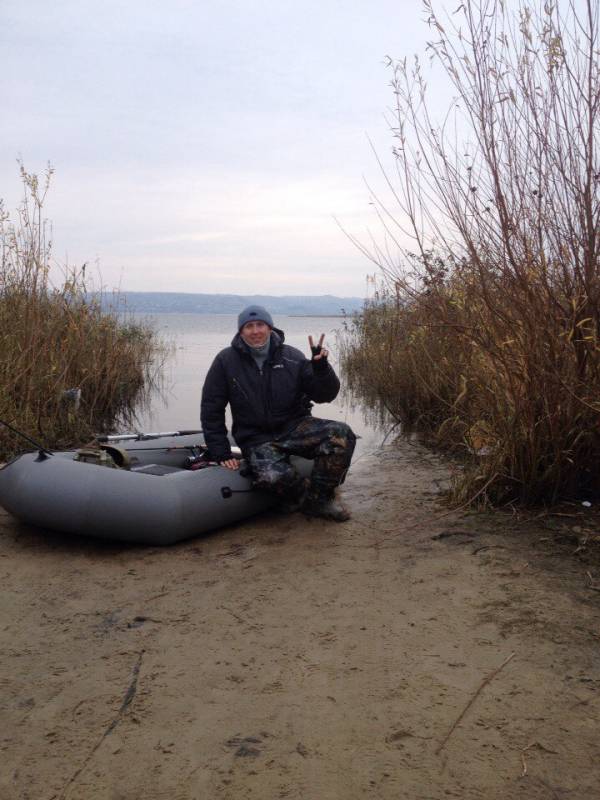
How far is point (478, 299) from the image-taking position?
14.2ft

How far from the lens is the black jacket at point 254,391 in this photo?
464 cm

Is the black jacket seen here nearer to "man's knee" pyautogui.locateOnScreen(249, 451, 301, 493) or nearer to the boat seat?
"man's knee" pyautogui.locateOnScreen(249, 451, 301, 493)

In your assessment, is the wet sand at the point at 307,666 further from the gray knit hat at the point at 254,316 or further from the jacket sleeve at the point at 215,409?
the gray knit hat at the point at 254,316

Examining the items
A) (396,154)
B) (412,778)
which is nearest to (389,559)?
(412,778)

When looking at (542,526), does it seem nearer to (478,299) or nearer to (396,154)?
(478,299)

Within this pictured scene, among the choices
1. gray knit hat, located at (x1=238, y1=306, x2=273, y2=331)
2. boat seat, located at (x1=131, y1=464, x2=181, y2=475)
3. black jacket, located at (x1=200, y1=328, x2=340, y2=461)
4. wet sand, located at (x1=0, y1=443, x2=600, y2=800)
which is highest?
gray knit hat, located at (x1=238, y1=306, x2=273, y2=331)

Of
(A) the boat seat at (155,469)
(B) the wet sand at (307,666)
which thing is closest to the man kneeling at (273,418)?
(B) the wet sand at (307,666)

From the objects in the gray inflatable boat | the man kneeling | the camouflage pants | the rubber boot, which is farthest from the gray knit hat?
the rubber boot

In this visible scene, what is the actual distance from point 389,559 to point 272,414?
1.30m

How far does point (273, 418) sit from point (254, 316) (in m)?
0.65

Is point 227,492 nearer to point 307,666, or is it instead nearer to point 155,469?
point 155,469

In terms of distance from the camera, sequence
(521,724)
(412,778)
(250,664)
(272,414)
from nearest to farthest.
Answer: (412,778)
(521,724)
(250,664)
(272,414)

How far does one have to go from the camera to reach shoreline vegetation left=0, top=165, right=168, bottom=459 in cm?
596

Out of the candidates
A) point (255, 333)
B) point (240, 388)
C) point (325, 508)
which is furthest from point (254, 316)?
point (325, 508)
